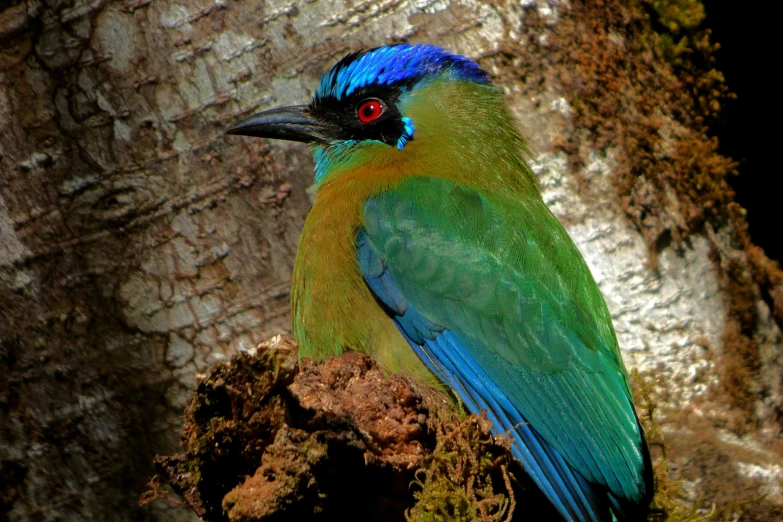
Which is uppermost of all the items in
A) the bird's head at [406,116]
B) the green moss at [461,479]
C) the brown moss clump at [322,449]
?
the bird's head at [406,116]

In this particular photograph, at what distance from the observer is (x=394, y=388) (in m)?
2.45

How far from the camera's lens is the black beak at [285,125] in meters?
3.44

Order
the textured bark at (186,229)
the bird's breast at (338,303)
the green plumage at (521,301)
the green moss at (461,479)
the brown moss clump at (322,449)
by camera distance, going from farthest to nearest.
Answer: the textured bark at (186,229) < the bird's breast at (338,303) < the green plumage at (521,301) < the green moss at (461,479) < the brown moss clump at (322,449)

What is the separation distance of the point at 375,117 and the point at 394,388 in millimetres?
1699

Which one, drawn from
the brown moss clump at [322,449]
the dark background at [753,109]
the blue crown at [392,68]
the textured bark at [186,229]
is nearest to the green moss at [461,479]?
the brown moss clump at [322,449]

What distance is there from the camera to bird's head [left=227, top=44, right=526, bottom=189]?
11.9ft

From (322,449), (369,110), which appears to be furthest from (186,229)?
(322,449)

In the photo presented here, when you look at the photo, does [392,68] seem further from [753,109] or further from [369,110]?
[753,109]

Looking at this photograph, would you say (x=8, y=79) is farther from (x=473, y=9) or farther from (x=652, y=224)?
(x=652, y=224)

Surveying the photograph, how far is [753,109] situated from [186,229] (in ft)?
12.4

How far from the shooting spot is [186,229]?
3490 mm

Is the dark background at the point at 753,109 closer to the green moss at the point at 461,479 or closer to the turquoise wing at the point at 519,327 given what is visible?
the turquoise wing at the point at 519,327

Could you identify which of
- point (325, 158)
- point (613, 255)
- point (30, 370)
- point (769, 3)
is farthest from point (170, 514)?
point (769, 3)

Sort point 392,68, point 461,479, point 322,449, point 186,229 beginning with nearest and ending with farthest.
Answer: point 322,449 → point 461,479 → point 186,229 → point 392,68
